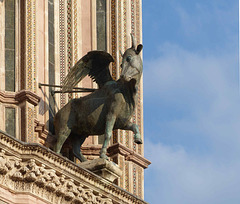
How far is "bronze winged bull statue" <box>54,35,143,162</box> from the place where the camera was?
26.1 metres

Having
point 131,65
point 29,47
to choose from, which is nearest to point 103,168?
point 131,65

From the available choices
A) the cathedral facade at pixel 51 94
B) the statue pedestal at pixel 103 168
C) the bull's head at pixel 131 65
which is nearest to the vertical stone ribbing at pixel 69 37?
the cathedral facade at pixel 51 94

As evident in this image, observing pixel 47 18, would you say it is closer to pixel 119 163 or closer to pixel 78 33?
pixel 78 33

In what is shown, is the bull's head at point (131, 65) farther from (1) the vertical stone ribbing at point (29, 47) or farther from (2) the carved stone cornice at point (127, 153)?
(2) the carved stone cornice at point (127, 153)

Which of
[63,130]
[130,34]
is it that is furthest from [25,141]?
[130,34]

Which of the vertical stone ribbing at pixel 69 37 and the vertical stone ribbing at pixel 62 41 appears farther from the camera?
the vertical stone ribbing at pixel 69 37

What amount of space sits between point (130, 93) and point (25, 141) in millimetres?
1906

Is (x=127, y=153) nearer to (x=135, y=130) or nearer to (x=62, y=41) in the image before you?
(x=135, y=130)

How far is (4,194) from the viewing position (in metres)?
23.9

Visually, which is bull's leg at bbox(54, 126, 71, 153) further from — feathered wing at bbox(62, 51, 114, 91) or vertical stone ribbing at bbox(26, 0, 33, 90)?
vertical stone ribbing at bbox(26, 0, 33, 90)

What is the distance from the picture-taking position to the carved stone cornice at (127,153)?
27.5 m

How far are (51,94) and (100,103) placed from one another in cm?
115

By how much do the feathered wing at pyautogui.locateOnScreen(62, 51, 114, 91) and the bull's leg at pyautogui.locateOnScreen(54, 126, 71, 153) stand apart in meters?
0.76

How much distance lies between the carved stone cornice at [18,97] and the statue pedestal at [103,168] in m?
1.40
